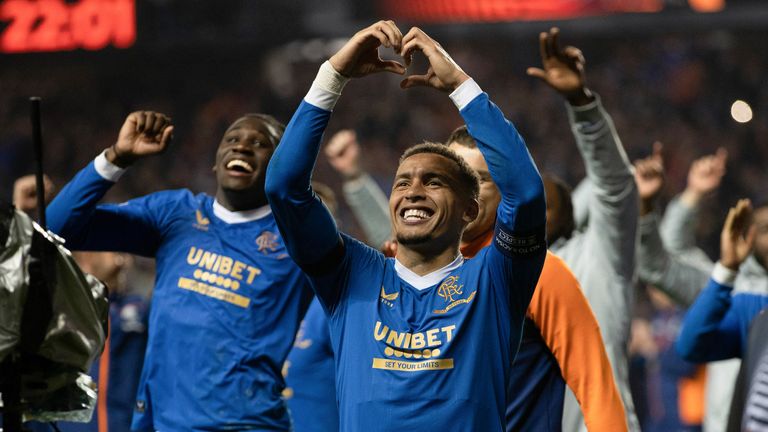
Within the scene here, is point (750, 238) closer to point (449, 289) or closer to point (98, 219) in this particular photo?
point (449, 289)

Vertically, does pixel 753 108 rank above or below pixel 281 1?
below

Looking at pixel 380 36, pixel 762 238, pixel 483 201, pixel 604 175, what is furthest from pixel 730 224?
pixel 380 36

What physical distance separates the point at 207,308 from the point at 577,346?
1449 mm

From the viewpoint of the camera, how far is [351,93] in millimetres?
15461

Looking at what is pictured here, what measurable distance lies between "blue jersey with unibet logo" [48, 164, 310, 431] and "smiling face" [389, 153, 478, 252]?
3.64ft

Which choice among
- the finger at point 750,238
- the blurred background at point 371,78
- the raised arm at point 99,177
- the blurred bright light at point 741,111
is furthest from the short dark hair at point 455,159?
the blurred bright light at point 741,111

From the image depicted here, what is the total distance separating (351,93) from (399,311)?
12.1 m

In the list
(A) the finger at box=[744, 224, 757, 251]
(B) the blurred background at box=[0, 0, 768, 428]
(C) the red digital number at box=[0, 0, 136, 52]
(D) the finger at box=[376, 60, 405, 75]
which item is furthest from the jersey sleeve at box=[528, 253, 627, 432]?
(C) the red digital number at box=[0, 0, 136, 52]

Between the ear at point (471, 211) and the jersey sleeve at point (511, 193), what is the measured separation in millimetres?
212

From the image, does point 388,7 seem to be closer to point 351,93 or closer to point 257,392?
point 351,93

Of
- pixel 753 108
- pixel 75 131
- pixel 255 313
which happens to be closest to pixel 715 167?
pixel 255 313

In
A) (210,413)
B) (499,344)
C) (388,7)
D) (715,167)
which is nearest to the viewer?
(499,344)

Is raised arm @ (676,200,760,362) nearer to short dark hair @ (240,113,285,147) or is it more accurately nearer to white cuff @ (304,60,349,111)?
short dark hair @ (240,113,285,147)

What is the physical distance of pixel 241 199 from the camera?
4758 mm
